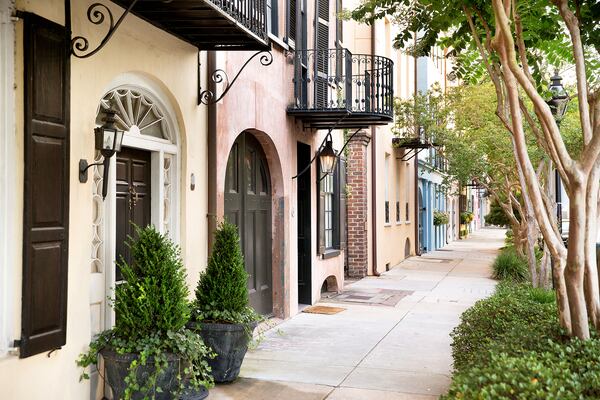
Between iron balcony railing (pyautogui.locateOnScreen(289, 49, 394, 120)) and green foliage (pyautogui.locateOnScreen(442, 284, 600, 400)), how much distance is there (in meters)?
4.95

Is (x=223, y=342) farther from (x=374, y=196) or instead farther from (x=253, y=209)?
(x=374, y=196)

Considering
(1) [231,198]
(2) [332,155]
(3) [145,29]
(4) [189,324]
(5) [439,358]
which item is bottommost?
(5) [439,358]

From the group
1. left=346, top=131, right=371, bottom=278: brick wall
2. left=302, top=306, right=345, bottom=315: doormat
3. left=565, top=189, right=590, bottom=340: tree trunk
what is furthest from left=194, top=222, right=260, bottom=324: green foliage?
left=346, top=131, right=371, bottom=278: brick wall

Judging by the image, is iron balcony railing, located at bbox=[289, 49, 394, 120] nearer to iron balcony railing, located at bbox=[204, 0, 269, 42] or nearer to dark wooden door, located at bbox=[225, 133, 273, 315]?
dark wooden door, located at bbox=[225, 133, 273, 315]

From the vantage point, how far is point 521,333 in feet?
17.3

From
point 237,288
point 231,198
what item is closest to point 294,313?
point 231,198

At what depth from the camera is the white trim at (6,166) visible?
15.3 ft

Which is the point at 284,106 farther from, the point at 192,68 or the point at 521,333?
the point at 521,333

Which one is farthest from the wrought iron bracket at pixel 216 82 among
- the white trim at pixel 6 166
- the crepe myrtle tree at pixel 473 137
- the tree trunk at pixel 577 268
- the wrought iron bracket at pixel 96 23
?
the crepe myrtle tree at pixel 473 137

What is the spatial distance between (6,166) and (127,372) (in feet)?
5.70

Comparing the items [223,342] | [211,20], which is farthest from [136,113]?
[223,342]

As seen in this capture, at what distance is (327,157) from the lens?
11898mm

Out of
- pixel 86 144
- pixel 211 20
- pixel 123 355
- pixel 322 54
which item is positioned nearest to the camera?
pixel 123 355

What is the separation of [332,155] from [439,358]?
467cm
